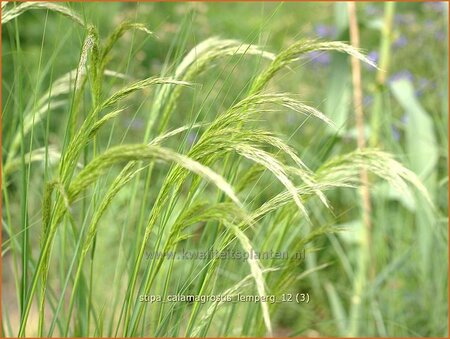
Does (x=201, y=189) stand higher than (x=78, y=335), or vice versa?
(x=201, y=189)

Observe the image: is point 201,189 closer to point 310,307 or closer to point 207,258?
point 207,258

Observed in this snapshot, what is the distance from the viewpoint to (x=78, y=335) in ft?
5.41

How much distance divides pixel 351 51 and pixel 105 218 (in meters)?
2.17

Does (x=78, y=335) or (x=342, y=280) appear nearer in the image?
(x=78, y=335)

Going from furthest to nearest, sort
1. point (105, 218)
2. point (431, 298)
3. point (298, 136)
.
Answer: point (298, 136) < point (105, 218) < point (431, 298)

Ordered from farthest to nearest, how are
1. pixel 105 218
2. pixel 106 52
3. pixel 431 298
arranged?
pixel 105 218 < pixel 431 298 < pixel 106 52

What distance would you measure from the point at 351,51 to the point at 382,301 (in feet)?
6.03

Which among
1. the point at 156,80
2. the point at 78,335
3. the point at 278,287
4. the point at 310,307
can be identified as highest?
the point at 156,80

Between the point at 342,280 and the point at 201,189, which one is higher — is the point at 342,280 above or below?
below

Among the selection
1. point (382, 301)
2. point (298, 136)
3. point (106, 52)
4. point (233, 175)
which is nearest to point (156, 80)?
point (106, 52)

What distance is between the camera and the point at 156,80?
1.13 meters

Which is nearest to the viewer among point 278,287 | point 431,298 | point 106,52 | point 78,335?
point 106,52

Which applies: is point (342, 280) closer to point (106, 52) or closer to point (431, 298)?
point (431, 298)

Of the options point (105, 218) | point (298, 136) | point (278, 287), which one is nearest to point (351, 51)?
point (278, 287)
